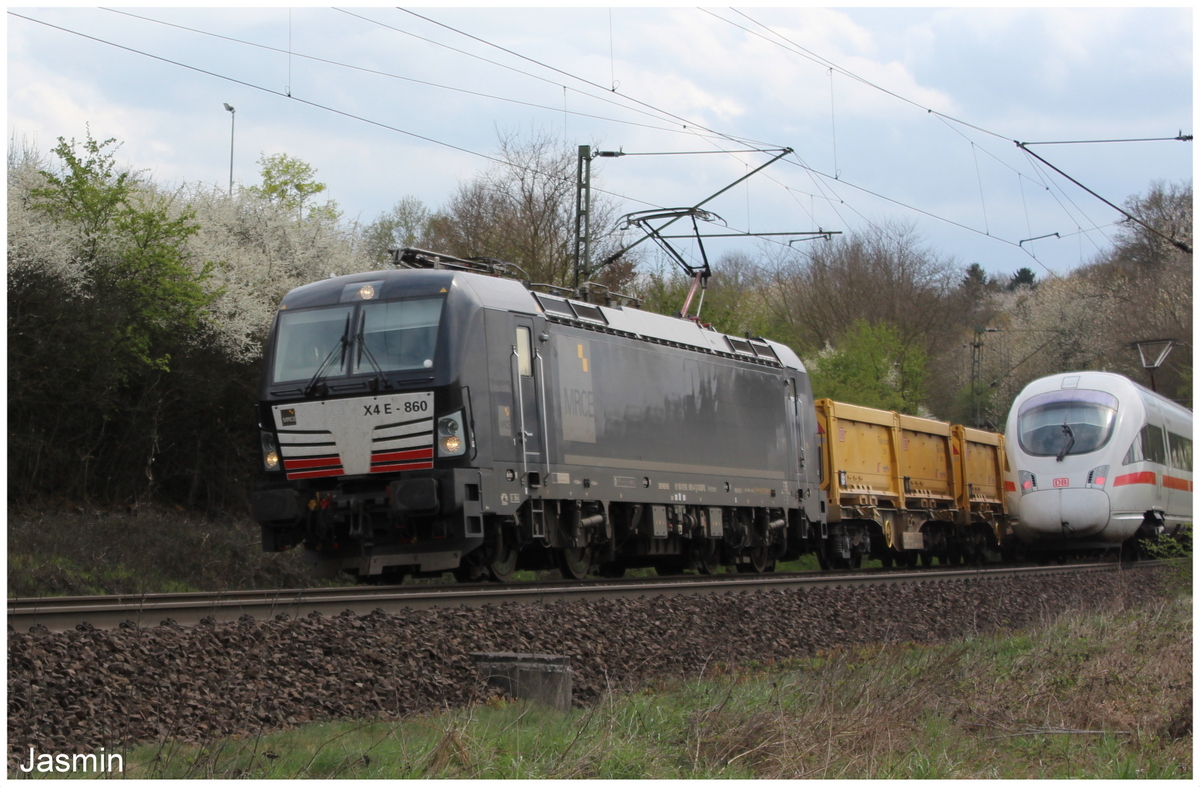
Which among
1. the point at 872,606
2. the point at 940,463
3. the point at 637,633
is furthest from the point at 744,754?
the point at 940,463

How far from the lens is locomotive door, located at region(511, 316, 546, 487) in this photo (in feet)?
46.2

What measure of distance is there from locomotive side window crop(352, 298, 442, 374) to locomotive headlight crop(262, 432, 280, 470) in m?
1.37

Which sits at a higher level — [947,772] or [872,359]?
[872,359]

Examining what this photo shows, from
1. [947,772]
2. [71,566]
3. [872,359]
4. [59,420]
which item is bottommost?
[947,772]

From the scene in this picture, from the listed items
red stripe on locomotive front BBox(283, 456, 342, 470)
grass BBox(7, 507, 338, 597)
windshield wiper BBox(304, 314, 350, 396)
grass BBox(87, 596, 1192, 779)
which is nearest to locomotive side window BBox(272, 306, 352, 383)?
windshield wiper BBox(304, 314, 350, 396)

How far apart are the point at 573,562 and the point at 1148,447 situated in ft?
43.7

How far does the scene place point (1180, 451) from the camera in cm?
2650

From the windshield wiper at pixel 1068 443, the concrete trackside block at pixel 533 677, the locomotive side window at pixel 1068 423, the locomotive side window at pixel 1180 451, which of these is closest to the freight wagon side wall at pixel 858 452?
the locomotive side window at pixel 1068 423

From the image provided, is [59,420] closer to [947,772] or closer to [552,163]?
[552,163]

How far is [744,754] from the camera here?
20.7ft

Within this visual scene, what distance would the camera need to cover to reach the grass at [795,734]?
19.3 ft

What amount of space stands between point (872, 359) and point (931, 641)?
111ft

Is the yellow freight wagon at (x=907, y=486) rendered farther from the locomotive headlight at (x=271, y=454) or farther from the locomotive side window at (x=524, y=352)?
the locomotive headlight at (x=271, y=454)

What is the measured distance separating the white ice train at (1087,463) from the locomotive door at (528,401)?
12.8 metres
